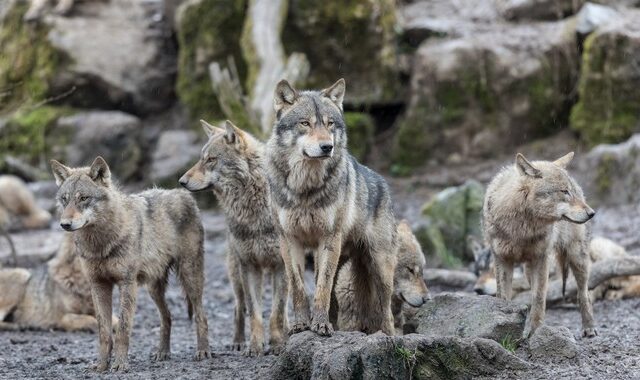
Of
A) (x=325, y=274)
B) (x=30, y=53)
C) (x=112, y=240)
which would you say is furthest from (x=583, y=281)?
(x=30, y=53)

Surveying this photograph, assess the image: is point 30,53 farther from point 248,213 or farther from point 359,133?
point 248,213

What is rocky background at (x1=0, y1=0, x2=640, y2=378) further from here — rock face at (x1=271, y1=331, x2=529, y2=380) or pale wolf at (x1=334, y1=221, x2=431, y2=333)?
rock face at (x1=271, y1=331, x2=529, y2=380)

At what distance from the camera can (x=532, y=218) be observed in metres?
9.01

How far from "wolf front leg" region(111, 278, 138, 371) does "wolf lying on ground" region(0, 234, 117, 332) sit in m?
3.06

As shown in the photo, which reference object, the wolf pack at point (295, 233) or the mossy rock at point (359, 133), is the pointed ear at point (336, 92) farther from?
the mossy rock at point (359, 133)

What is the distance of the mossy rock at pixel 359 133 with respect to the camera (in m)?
18.6

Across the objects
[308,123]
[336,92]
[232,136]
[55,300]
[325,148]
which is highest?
[336,92]

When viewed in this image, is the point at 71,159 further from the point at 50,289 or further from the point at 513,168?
the point at 513,168

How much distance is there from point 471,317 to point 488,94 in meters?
10.8

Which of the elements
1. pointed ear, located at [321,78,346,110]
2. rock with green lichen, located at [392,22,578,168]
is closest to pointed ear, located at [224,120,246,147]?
pointed ear, located at [321,78,346,110]

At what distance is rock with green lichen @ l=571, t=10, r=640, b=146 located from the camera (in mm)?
17328

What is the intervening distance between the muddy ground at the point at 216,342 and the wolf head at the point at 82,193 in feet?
4.15

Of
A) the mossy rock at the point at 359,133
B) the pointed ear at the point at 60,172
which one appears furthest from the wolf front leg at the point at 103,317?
the mossy rock at the point at 359,133

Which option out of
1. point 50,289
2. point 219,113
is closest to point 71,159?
point 219,113
